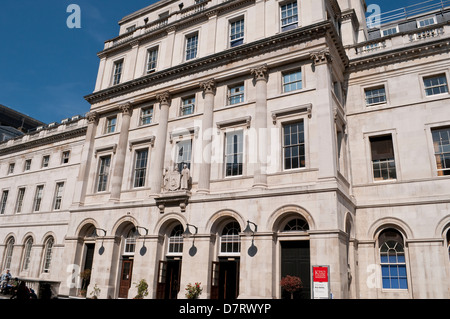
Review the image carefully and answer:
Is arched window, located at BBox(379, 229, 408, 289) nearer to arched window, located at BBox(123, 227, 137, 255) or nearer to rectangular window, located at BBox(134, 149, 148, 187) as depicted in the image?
arched window, located at BBox(123, 227, 137, 255)

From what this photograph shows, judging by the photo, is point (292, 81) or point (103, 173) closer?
point (292, 81)

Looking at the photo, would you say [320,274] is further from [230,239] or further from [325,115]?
[325,115]

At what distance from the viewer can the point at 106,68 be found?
1203 inches

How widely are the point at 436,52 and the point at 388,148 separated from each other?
21.0 ft

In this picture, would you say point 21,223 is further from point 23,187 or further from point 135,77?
point 135,77

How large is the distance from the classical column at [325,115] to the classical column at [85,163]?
58.8 ft

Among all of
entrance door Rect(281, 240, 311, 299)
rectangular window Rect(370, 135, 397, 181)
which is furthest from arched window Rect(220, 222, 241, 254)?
rectangular window Rect(370, 135, 397, 181)

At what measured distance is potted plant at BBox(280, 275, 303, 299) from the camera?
54.6 ft

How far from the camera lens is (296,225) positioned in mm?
18547

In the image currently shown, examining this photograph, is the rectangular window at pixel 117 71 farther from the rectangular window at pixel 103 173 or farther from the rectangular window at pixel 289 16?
the rectangular window at pixel 289 16

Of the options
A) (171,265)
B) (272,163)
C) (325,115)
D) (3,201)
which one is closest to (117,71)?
(171,265)

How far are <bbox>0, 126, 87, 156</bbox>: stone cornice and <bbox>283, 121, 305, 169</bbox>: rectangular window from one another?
22.3 m

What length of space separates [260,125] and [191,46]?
32.7 feet
